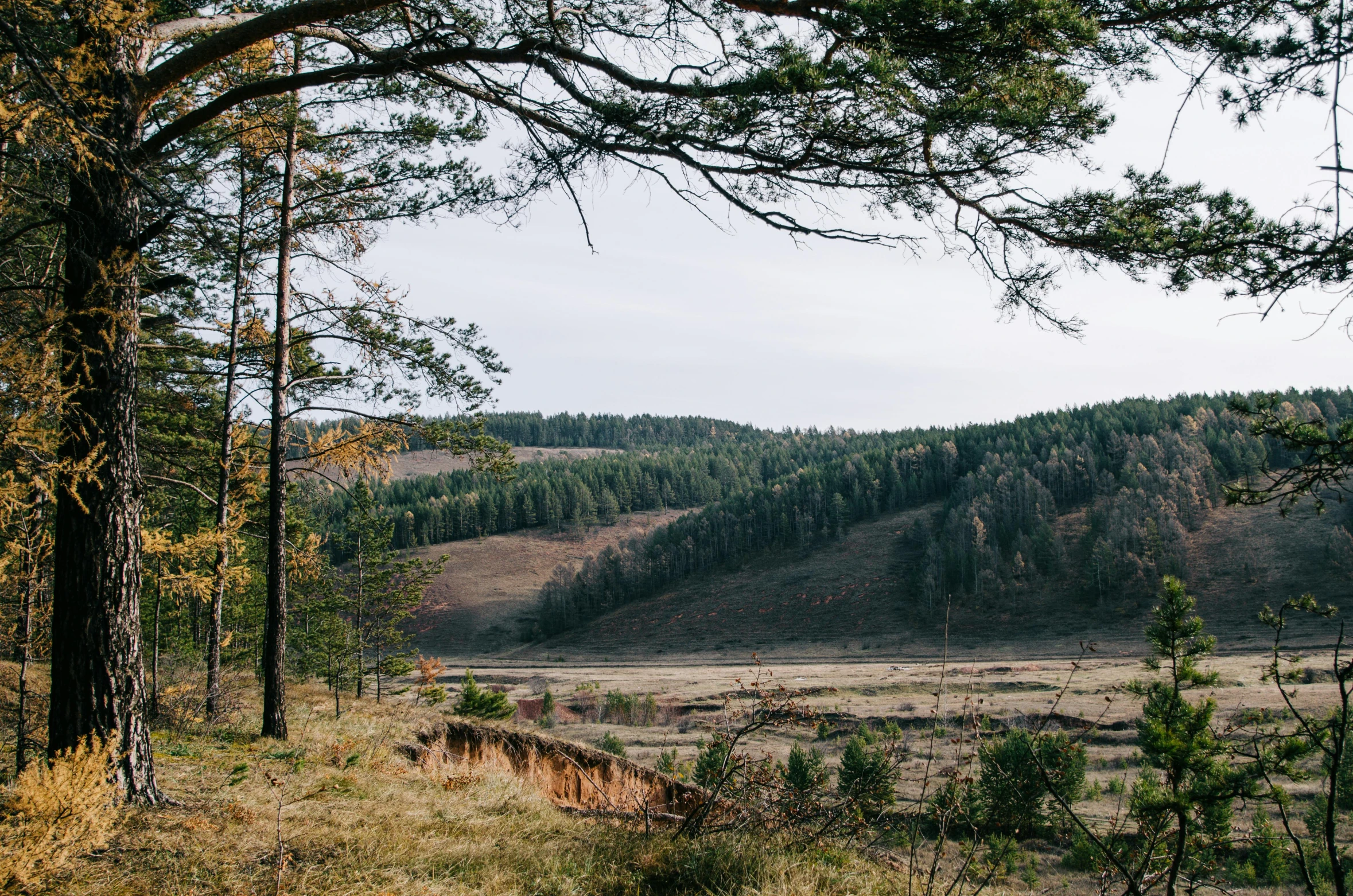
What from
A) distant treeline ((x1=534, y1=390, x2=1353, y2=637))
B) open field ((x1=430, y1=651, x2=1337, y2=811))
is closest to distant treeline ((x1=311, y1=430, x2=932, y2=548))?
distant treeline ((x1=534, y1=390, x2=1353, y2=637))

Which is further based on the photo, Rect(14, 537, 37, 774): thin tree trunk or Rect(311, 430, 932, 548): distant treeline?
Rect(311, 430, 932, 548): distant treeline

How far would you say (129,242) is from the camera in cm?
464

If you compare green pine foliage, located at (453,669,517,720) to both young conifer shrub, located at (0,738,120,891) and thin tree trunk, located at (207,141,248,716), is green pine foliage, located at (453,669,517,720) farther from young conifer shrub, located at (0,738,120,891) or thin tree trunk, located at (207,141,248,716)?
young conifer shrub, located at (0,738,120,891)

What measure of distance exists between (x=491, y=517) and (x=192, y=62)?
326ft

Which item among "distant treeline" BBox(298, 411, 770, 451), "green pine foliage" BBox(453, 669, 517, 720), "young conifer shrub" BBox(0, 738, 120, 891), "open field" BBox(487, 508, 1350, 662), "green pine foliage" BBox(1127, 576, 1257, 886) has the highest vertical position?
"distant treeline" BBox(298, 411, 770, 451)

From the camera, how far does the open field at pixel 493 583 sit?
74938 millimetres

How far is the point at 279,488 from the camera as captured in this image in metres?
9.06

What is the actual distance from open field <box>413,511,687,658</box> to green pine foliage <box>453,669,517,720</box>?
49.1 metres

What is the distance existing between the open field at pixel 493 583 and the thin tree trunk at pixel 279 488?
57326mm

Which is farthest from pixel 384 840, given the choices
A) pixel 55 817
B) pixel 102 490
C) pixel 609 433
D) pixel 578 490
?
pixel 609 433

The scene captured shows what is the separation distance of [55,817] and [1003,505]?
3080 inches

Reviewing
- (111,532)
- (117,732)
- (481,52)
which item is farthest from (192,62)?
(117,732)

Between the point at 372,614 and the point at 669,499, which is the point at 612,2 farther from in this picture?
the point at 669,499

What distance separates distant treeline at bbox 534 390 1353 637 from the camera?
63688 mm
